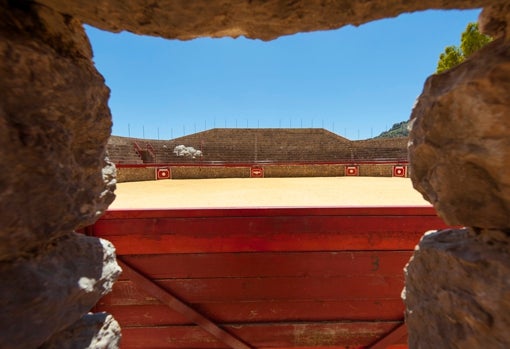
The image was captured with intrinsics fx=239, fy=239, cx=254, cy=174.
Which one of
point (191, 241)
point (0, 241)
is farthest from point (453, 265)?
point (191, 241)

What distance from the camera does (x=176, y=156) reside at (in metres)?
18.2

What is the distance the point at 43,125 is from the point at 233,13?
630mm

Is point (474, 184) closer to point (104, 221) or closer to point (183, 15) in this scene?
point (183, 15)

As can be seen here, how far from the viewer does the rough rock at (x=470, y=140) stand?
584 mm

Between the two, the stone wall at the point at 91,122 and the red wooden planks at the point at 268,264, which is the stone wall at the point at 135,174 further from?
the stone wall at the point at 91,122

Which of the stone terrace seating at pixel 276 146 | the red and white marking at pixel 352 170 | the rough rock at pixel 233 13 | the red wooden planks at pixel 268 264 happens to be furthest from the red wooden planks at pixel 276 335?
the stone terrace seating at pixel 276 146

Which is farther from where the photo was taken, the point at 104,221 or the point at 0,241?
the point at 104,221

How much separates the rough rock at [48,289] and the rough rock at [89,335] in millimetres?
72

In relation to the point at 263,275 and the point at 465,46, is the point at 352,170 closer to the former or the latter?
the point at 465,46

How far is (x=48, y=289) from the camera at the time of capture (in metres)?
0.69

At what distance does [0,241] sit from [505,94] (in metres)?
1.31

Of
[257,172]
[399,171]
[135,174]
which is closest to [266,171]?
[257,172]

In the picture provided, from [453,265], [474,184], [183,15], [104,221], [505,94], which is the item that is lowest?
[104,221]

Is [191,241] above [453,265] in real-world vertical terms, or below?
below
